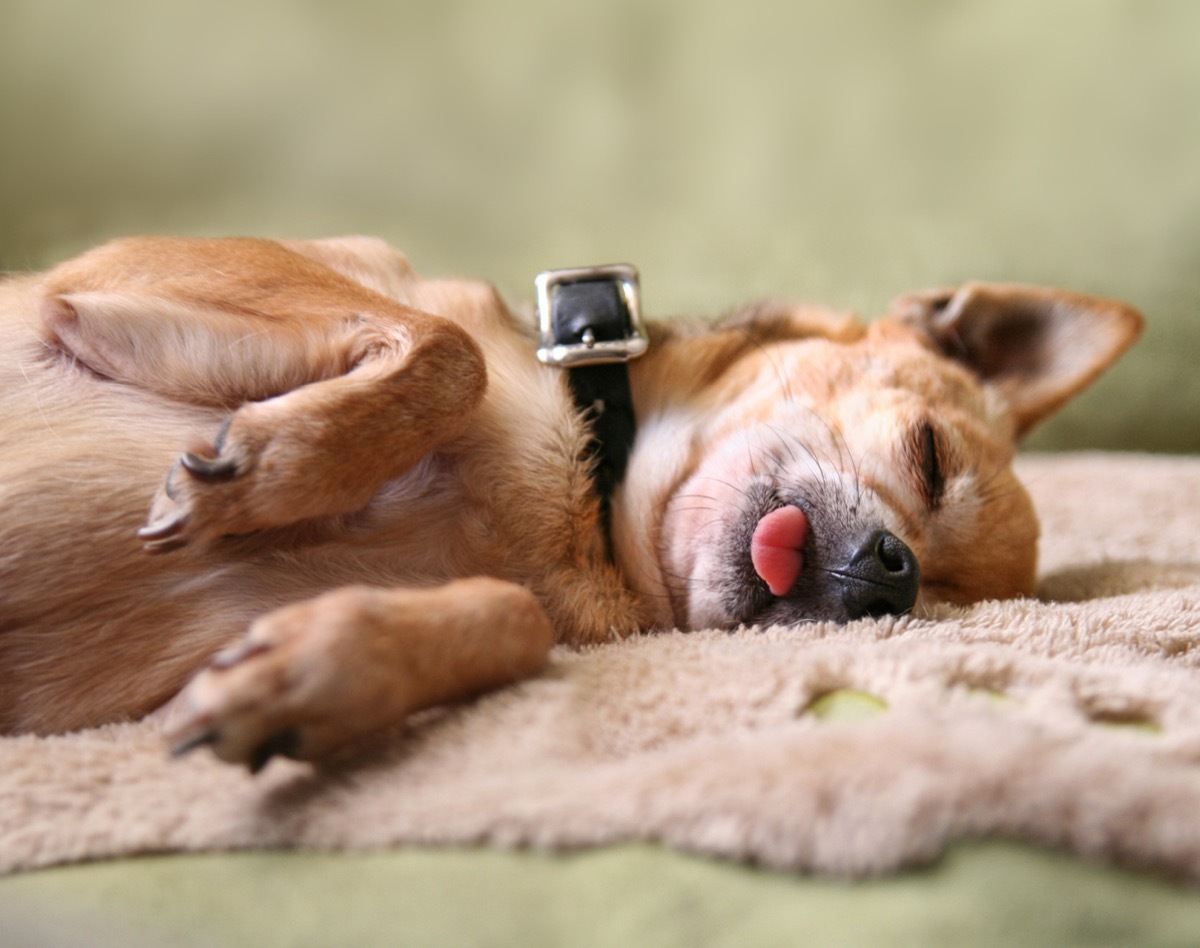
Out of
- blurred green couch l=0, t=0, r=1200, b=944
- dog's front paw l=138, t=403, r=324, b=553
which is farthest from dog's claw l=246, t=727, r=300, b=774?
blurred green couch l=0, t=0, r=1200, b=944

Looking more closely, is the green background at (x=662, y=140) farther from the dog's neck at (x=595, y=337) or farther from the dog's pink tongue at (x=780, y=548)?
the dog's pink tongue at (x=780, y=548)

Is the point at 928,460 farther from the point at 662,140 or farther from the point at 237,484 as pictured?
the point at 662,140

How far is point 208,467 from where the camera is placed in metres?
1.06

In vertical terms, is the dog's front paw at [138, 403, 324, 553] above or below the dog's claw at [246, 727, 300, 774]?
above

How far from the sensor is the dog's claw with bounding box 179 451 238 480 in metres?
1.06

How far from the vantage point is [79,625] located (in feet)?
3.79

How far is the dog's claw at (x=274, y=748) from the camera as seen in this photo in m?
0.83

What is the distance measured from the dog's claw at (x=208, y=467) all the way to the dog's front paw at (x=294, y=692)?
0.80ft

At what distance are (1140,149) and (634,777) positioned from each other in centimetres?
239

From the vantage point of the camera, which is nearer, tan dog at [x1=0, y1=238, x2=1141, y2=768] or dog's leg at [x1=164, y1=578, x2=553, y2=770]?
dog's leg at [x1=164, y1=578, x2=553, y2=770]

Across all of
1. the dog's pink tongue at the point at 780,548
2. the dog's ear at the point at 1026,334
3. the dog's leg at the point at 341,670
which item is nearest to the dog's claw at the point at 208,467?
the dog's leg at the point at 341,670

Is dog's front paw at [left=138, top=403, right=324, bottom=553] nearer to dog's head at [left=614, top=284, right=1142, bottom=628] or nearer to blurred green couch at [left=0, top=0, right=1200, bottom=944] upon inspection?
dog's head at [left=614, top=284, right=1142, bottom=628]

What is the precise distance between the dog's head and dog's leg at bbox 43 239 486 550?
389mm

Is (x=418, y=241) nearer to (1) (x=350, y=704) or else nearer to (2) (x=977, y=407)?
(2) (x=977, y=407)
